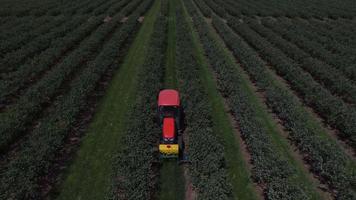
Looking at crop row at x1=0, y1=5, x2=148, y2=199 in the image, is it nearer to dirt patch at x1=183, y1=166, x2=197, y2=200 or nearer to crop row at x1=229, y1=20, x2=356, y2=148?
dirt patch at x1=183, y1=166, x2=197, y2=200

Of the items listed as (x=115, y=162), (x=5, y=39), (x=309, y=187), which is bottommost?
(x=309, y=187)

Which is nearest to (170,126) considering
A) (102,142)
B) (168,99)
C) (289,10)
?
(168,99)

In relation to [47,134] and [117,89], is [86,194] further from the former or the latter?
[117,89]

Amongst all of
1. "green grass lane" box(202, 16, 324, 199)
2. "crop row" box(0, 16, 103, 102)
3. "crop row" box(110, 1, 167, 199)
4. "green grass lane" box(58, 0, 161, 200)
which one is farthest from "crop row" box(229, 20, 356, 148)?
"crop row" box(0, 16, 103, 102)

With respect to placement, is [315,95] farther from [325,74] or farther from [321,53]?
[321,53]

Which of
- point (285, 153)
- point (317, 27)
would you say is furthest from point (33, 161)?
point (317, 27)

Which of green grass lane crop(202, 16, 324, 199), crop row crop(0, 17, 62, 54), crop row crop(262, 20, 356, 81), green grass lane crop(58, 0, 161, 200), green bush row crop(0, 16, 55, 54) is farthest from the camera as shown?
green bush row crop(0, 16, 55, 54)

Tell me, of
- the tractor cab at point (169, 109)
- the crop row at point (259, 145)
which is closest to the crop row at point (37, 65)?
the tractor cab at point (169, 109)
